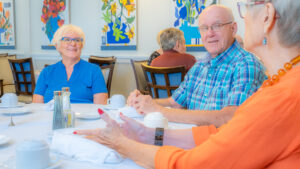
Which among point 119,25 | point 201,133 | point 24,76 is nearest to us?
point 201,133

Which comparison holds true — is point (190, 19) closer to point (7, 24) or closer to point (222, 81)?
point (222, 81)

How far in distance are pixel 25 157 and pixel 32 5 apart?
18.5 feet

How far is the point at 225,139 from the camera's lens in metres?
0.69

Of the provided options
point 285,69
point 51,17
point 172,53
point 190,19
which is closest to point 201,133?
point 285,69

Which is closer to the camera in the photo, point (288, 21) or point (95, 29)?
point (288, 21)

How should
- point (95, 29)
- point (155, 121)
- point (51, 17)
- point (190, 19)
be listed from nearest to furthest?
point (155, 121) < point (190, 19) < point (95, 29) < point (51, 17)

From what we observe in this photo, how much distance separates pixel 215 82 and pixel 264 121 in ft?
3.53

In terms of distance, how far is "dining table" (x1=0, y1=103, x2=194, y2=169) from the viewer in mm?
891

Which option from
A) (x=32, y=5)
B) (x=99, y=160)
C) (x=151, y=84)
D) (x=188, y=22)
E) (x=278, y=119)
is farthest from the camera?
(x=32, y=5)

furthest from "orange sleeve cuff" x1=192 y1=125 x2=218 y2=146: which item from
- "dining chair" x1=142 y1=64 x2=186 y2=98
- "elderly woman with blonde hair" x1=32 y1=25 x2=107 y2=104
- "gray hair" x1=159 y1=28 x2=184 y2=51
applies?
"gray hair" x1=159 y1=28 x2=184 y2=51

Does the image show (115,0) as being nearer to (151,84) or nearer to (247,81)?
(151,84)

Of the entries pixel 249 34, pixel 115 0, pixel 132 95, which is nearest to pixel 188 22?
pixel 115 0

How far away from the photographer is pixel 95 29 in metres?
5.08

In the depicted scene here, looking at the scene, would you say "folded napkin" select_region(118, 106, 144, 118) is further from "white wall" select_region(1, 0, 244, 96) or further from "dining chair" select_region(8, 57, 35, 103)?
"dining chair" select_region(8, 57, 35, 103)
